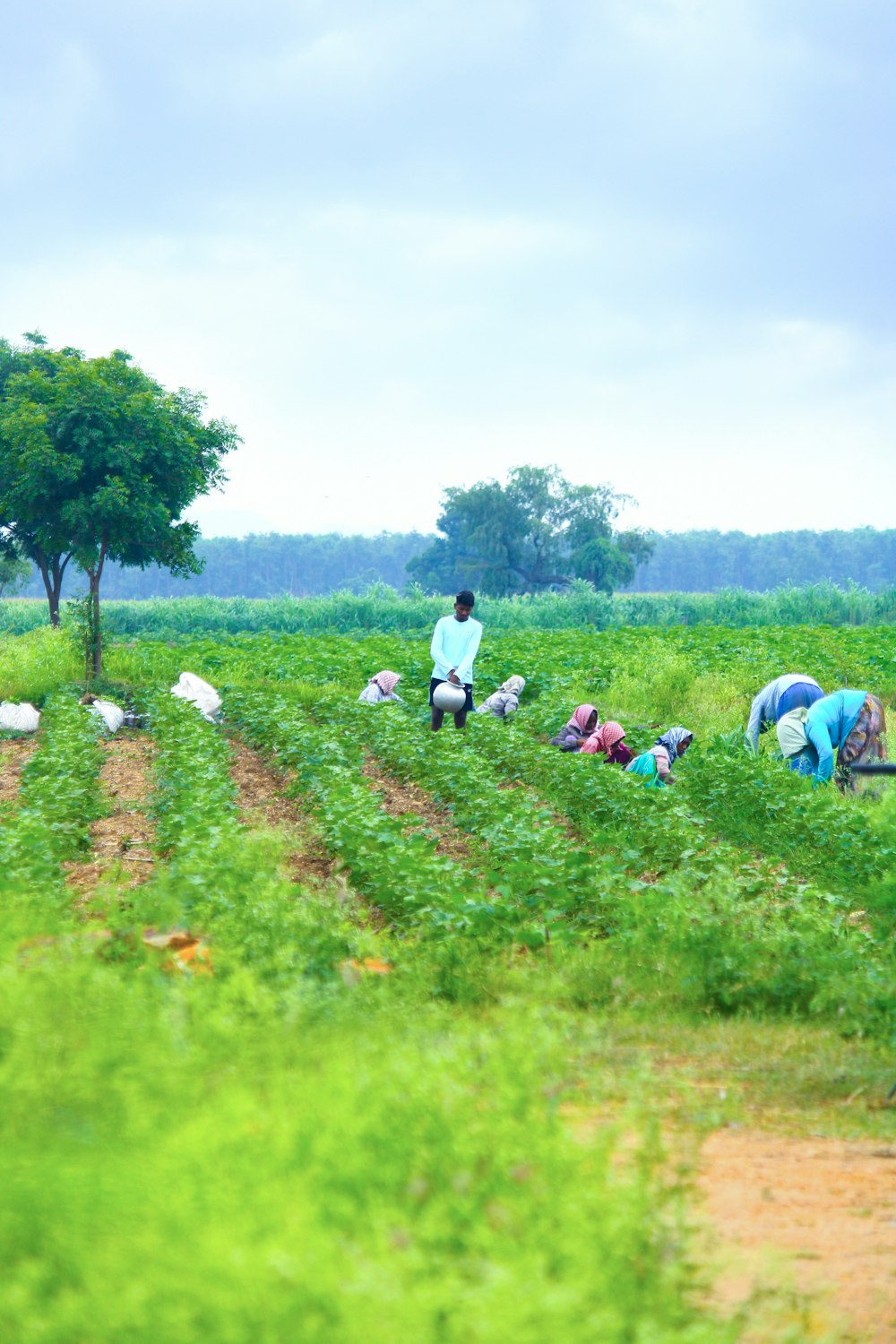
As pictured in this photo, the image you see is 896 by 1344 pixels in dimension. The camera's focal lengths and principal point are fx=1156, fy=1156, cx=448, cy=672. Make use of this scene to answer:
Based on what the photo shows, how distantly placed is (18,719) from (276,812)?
637 centimetres

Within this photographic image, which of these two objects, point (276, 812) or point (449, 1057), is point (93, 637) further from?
point (449, 1057)

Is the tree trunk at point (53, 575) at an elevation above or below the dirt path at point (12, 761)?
above

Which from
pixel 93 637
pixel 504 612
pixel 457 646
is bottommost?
pixel 457 646

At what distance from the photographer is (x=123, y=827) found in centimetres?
955

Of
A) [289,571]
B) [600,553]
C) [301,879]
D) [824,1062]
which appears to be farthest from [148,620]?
[289,571]

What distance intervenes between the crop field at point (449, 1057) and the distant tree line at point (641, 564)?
10612cm

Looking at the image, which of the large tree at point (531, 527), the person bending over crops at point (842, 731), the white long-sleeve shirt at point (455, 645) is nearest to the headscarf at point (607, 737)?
the white long-sleeve shirt at point (455, 645)

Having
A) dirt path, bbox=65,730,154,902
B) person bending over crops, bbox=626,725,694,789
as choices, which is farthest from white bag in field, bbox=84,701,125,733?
person bending over crops, bbox=626,725,694,789

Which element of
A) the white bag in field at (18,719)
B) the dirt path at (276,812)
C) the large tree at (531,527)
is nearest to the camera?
the dirt path at (276,812)

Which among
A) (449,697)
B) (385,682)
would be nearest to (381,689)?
(385,682)

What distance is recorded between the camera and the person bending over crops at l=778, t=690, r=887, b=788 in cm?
953

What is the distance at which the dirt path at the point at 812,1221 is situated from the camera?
114 inches

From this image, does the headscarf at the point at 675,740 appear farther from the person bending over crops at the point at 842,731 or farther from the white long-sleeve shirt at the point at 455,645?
the white long-sleeve shirt at the point at 455,645

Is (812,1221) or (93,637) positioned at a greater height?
(93,637)
